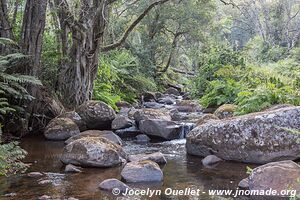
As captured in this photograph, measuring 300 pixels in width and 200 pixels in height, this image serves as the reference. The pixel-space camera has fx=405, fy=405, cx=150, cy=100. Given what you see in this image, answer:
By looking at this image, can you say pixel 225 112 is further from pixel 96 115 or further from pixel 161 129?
pixel 96 115

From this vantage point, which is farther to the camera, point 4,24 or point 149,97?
point 149,97

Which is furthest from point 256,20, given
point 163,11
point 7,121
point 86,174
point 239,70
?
point 86,174

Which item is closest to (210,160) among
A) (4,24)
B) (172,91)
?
(4,24)

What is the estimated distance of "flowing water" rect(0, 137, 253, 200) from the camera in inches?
205

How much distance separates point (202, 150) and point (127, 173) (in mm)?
2021

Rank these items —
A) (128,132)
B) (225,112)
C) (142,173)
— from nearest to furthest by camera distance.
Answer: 1. (142,173)
2. (128,132)
3. (225,112)

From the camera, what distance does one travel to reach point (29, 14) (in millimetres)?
9359

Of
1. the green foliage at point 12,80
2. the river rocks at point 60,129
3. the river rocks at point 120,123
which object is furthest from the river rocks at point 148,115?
the green foliage at point 12,80

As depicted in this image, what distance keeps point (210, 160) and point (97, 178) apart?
6.68 ft

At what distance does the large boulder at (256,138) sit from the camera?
21.7 ft

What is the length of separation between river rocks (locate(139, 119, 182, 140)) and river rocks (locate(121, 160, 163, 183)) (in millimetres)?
3330

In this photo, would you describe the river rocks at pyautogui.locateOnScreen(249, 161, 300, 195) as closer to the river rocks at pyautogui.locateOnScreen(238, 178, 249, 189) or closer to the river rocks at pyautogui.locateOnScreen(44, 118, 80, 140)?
the river rocks at pyautogui.locateOnScreen(238, 178, 249, 189)

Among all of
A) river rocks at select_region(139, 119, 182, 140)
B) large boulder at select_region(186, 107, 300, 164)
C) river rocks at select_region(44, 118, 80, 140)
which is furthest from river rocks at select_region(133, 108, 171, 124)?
large boulder at select_region(186, 107, 300, 164)

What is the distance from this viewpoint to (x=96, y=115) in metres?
10.2
